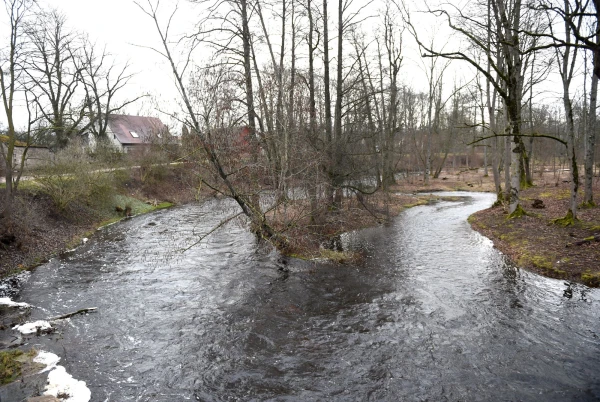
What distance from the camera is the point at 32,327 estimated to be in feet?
28.9

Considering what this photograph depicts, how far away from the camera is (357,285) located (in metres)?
11.1

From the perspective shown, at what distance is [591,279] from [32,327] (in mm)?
14583

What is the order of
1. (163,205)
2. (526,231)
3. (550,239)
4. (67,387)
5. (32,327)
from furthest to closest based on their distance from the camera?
(163,205) → (526,231) → (550,239) → (32,327) → (67,387)

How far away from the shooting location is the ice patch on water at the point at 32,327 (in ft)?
28.5

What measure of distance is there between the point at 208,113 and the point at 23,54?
9529mm

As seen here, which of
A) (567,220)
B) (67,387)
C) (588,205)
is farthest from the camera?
(588,205)

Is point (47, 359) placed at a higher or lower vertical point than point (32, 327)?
lower

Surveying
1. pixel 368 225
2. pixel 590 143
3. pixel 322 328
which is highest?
pixel 590 143

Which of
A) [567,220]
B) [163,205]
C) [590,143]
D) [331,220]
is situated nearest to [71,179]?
[163,205]

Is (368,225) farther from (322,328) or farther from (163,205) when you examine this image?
(163,205)

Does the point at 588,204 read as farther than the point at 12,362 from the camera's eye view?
Yes

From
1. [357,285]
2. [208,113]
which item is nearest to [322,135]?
[208,113]

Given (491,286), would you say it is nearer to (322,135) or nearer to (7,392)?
(322,135)

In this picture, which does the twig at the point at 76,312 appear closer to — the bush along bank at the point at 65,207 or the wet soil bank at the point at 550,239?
the bush along bank at the point at 65,207
